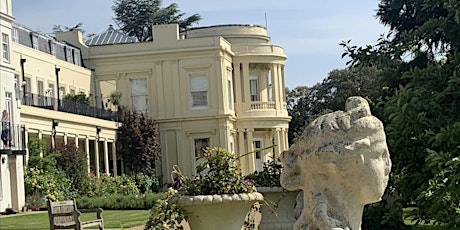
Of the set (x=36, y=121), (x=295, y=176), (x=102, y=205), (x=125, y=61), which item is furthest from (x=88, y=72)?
(x=295, y=176)

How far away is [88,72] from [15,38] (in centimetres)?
1040

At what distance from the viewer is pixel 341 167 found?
4328 millimetres

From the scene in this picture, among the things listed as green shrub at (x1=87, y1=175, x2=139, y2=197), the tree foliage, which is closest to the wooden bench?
green shrub at (x1=87, y1=175, x2=139, y2=197)

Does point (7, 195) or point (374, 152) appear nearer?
point (374, 152)

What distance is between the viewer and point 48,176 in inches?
1217

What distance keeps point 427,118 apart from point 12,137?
20094 mm

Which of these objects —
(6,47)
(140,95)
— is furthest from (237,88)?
(6,47)

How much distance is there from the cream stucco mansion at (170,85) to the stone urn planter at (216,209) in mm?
26669

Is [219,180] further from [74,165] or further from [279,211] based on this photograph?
[74,165]

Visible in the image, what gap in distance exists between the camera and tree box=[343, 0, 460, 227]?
9.42 meters

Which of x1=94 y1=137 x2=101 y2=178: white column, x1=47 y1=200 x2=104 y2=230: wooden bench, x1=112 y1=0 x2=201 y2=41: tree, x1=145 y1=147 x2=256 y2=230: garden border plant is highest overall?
x1=112 y1=0 x2=201 y2=41: tree

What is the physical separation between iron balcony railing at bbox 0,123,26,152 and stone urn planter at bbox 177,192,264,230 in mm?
19958

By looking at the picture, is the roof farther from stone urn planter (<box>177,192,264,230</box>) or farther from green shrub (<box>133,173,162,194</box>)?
stone urn planter (<box>177,192,264,230</box>)

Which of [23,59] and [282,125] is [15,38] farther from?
[282,125]
